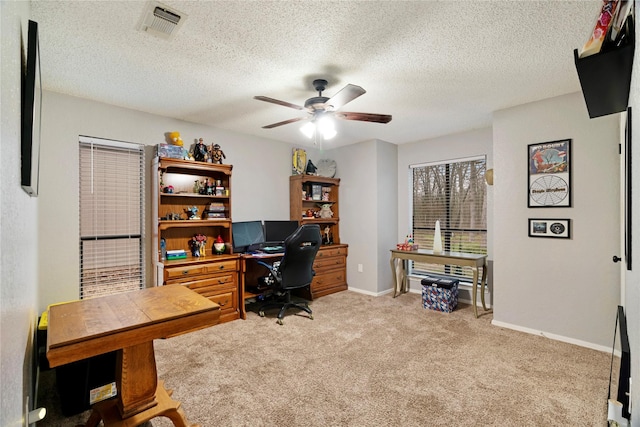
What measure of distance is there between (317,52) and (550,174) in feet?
8.51

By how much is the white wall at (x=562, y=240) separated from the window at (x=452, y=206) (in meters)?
0.90

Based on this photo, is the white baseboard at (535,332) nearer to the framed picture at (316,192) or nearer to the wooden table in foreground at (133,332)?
the framed picture at (316,192)

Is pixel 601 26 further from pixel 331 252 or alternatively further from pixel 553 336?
pixel 331 252

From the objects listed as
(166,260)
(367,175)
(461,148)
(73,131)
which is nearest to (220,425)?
(166,260)

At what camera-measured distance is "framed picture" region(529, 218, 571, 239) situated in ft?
9.85

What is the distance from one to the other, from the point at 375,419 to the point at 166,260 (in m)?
2.69

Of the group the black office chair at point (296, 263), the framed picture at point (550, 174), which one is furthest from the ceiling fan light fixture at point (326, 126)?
the framed picture at point (550, 174)

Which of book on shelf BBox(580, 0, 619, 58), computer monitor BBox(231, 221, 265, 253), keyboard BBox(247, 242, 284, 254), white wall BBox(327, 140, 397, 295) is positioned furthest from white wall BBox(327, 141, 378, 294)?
book on shelf BBox(580, 0, 619, 58)

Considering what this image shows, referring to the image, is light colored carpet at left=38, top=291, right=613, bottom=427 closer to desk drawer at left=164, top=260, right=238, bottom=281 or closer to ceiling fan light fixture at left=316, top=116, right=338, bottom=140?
desk drawer at left=164, top=260, right=238, bottom=281

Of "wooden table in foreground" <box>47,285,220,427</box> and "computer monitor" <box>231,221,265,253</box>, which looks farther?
"computer monitor" <box>231,221,265,253</box>

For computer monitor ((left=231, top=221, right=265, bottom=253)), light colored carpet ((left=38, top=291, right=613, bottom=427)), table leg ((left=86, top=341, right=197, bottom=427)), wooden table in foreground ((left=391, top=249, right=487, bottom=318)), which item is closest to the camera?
table leg ((left=86, top=341, right=197, bottom=427))

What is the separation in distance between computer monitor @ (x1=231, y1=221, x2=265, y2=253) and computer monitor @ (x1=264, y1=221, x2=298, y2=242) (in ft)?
0.28

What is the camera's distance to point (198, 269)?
3445 mm

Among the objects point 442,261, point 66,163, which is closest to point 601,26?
point 442,261
